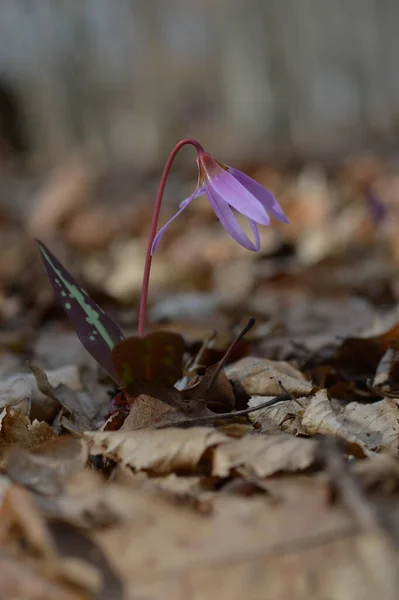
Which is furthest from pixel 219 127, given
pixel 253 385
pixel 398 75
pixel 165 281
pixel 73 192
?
pixel 253 385

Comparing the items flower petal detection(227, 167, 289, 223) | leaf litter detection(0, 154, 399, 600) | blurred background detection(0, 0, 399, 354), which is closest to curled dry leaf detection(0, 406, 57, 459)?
leaf litter detection(0, 154, 399, 600)

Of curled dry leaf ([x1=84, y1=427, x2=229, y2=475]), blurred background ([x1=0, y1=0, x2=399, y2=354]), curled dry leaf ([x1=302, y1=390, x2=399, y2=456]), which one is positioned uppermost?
curled dry leaf ([x1=84, y1=427, x2=229, y2=475])

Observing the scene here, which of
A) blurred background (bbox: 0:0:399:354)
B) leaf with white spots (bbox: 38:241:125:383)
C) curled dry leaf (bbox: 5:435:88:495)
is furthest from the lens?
blurred background (bbox: 0:0:399:354)

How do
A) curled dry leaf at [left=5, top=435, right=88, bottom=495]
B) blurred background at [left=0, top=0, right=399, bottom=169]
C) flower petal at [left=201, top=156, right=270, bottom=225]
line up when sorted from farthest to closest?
blurred background at [left=0, top=0, right=399, bottom=169] < flower petal at [left=201, top=156, right=270, bottom=225] < curled dry leaf at [left=5, top=435, right=88, bottom=495]

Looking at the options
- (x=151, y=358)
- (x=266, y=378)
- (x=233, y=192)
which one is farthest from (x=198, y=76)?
(x=151, y=358)

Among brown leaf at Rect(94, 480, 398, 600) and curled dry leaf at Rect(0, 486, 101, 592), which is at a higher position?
curled dry leaf at Rect(0, 486, 101, 592)

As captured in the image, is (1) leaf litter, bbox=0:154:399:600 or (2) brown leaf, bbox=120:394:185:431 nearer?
(1) leaf litter, bbox=0:154:399:600

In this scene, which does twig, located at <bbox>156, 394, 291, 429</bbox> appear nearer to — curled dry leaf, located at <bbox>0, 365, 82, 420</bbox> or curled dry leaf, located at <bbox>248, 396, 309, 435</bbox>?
curled dry leaf, located at <bbox>248, 396, 309, 435</bbox>
